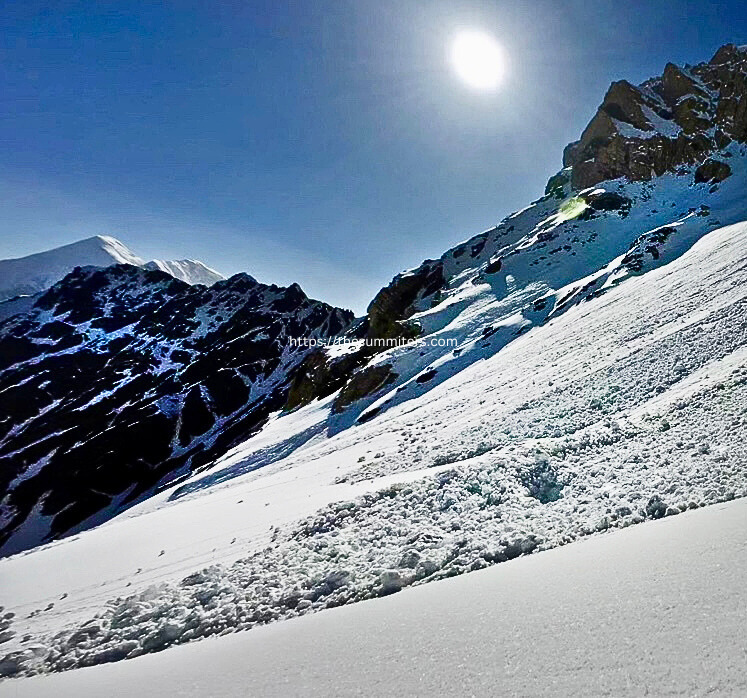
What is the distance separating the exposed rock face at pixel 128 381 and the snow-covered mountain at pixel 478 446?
47.7 feet

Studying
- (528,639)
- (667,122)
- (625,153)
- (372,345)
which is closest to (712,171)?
(625,153)

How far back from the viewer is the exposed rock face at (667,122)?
68.5 meters

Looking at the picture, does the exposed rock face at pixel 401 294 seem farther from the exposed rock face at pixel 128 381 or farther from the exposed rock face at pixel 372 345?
the exposed rock face at pixel 128 381

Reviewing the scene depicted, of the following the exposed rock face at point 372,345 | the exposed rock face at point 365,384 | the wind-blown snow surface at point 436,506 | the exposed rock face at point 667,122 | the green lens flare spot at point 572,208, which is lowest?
the wind-blown snow surface at point 436,506

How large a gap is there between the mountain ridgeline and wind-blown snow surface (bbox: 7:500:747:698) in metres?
27.1

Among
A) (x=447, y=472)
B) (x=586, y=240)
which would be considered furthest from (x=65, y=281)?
(x=447, y=472)

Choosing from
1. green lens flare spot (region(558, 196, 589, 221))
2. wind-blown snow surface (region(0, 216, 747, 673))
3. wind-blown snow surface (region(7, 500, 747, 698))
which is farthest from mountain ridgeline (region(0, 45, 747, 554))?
wind-blown snow surface (region(7, 500, 747, 698))

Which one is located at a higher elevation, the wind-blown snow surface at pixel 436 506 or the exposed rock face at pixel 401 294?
the exposed rock face at pixel 401 294

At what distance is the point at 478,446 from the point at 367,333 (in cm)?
6251

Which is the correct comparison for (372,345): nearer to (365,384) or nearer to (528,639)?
(365,384)

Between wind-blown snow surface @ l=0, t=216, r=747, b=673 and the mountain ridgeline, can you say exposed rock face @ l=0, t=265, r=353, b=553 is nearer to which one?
the mountain ridgeline

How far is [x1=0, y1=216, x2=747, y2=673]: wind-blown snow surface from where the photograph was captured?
7.27 metres

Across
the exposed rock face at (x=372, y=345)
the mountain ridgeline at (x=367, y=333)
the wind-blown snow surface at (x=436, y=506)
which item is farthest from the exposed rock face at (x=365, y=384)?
the wind-blown snow surface at (x=436, y=506)

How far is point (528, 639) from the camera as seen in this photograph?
4.18m
